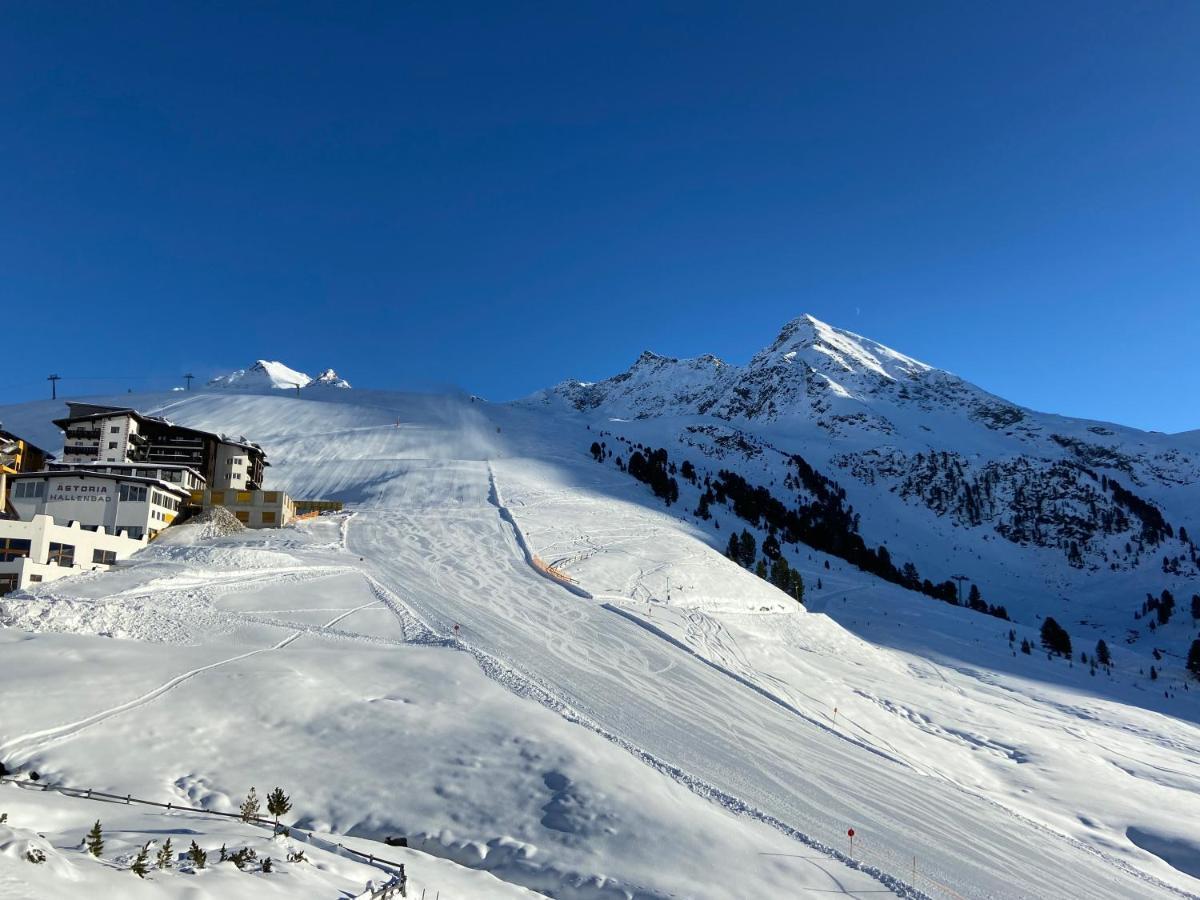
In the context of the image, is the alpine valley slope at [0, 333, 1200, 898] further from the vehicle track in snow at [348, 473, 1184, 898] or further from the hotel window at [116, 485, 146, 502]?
the hotel window at [116, 485, 146, 502]

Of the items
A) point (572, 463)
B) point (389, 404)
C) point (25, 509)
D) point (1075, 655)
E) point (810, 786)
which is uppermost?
point (389, 404)

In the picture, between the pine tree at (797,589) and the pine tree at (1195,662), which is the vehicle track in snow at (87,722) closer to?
the pine tree at (797,589)

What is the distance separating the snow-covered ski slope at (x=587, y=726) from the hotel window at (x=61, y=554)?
173 centimetres

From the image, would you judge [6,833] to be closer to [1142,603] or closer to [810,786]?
[810,786]

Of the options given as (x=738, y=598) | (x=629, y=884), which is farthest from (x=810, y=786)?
(x=738, y=598)

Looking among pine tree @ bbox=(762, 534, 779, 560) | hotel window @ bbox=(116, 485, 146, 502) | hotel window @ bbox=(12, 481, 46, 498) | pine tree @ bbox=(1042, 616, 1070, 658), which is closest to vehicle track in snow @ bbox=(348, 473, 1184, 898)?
hotel window @ bbox=(116, 485, 146, 502)

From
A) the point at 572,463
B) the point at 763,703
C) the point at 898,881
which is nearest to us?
the point at 898,881

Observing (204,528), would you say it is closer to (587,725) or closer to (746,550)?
(587,725)

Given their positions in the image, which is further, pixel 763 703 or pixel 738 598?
pixel 738 598

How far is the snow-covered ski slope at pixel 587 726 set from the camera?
1858 cm

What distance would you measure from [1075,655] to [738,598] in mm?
57339

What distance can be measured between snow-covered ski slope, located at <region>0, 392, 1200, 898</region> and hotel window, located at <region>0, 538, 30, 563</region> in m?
2.63

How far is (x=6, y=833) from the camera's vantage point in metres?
9.79

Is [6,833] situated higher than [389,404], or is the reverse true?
[389,404]
